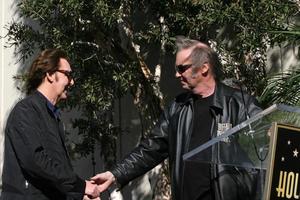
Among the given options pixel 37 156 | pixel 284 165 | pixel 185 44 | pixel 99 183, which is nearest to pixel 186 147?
pixel 185 44

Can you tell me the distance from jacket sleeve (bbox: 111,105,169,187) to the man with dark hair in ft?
1.52

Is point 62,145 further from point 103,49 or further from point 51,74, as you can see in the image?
point 103,49

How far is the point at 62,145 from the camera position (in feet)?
13.3

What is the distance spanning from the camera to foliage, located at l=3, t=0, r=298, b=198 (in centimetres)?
616

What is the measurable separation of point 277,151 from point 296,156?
0.12 m

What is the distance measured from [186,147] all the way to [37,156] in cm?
87

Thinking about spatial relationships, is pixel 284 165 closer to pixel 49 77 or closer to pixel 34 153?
pixel 34 153

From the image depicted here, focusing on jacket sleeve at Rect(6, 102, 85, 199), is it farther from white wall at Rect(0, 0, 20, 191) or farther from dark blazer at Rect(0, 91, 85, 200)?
white wall at Rect(0, 0, 20, 191)

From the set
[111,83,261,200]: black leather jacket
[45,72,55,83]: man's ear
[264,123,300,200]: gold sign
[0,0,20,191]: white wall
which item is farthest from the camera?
[0,0,20,191]: white wall

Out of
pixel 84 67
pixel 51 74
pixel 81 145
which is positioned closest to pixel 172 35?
pixel 84 67

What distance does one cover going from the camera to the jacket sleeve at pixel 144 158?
450 centimetres

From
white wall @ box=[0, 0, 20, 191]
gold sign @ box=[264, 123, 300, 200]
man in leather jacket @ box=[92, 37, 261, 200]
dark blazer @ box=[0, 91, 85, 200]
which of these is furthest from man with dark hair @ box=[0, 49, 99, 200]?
white wall @ box=[0, 0, 20, 191]

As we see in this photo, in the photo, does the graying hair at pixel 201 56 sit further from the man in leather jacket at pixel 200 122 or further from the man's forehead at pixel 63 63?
the man's forehead at pixel 63 63

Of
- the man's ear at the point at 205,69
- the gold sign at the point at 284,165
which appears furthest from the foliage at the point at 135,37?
the gold sign at the point at 284,165
